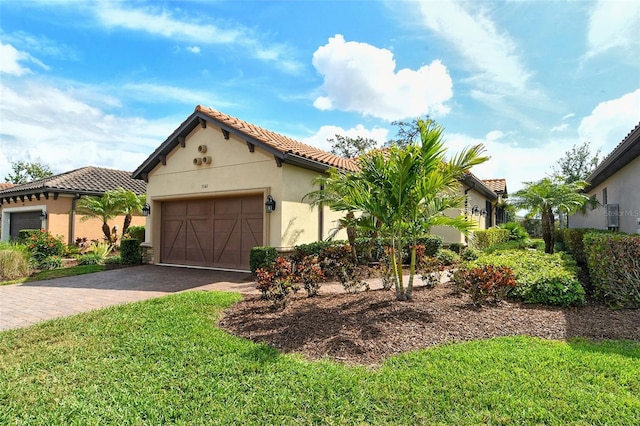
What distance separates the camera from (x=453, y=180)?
21.5 feet

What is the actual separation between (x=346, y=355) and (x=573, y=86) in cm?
1152

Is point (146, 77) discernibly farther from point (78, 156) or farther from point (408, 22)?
point (78, 156)

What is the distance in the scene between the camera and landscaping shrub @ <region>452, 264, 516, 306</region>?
6.01 meters

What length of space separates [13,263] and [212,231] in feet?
21.4

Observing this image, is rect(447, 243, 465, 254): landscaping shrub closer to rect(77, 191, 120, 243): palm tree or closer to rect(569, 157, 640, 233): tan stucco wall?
rect(569, 157, 640, 233): tan stucco wall

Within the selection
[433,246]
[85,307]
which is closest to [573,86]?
[433,246]

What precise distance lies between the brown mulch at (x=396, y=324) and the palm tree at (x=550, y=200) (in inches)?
333

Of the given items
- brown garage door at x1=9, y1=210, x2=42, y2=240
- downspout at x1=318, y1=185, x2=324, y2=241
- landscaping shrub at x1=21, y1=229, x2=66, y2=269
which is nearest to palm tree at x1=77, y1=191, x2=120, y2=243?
landscaping shrub at x1=21, y1=229, x2=66, y2=269

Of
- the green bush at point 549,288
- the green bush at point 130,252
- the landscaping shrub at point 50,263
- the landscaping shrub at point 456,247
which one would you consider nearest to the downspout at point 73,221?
the landscaping shrub at point 50,263

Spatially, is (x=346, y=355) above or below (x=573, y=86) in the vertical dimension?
below

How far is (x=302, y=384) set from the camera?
3475 millimetres

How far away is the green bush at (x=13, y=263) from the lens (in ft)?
36.0

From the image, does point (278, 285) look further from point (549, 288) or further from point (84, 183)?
point (84, 183)

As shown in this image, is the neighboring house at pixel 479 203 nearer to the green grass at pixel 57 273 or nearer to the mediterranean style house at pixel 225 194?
the mediterranean style house at pixel 225 194
